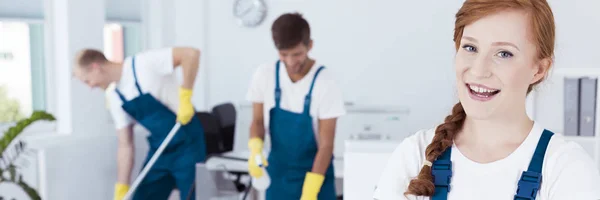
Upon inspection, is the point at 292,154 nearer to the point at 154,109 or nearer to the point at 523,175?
the point at 154,109

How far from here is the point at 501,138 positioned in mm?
967

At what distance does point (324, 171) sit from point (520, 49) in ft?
4.66

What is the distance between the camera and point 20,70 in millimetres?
2941

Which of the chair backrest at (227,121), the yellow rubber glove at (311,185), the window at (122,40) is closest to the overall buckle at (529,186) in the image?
the yellow rubber glove at (311,185)

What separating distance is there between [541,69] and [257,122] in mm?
1584

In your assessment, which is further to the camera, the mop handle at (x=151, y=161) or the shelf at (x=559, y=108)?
the mop handle at (x=151, y=161)

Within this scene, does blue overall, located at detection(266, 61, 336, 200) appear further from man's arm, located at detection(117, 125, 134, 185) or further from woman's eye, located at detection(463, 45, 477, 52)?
woman's eye, located at detection(463, 45, 477, 52)

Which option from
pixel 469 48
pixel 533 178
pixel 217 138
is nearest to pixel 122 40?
pixel 217 138

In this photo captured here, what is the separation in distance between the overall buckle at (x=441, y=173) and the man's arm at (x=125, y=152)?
201 centimetres

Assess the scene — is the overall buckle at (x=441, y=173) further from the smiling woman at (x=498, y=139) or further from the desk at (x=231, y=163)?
the desk at (x=231, y=163)

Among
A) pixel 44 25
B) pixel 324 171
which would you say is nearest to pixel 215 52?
pixel 44 25

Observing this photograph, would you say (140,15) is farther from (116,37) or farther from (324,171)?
(324,171)

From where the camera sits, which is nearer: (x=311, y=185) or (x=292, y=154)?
(x=311, y=185)

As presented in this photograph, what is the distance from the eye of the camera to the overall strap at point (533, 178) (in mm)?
874
